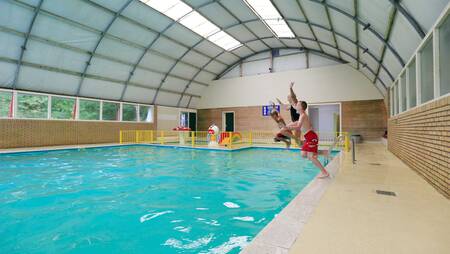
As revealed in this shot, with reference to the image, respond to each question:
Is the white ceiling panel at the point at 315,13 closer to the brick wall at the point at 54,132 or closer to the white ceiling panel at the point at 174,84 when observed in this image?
the white ceiling panel at the point at 174,84

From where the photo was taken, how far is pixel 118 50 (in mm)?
12734

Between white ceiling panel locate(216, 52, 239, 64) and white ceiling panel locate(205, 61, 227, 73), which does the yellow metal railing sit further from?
white ceiling panel locate(216, 52, 239, 64)

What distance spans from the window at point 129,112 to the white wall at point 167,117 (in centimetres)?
188

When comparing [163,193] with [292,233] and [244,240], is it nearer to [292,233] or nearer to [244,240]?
[244,240]

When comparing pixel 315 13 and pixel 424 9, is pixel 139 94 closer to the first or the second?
pixel 315 13

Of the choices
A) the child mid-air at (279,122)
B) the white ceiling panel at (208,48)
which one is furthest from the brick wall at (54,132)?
the child mid-air at (279,122)

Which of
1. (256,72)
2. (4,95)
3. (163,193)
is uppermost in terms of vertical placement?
(256,72)

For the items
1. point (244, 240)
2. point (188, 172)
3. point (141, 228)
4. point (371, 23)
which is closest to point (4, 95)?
point (188, 172)

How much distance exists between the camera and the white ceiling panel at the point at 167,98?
57.9 feet

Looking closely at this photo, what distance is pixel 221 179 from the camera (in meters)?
5.06

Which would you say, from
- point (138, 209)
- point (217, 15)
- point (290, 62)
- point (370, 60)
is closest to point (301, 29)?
point (370, 60)

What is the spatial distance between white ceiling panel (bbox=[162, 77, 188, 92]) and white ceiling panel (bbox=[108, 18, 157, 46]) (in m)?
4.10

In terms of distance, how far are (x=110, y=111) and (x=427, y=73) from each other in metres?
15.7

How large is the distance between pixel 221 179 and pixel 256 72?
47.7ft
